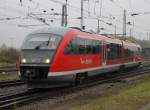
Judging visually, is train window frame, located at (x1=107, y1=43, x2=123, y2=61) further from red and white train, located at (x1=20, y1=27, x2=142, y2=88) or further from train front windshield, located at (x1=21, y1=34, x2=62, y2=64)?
train front windshield, located at (x1=21, y1=34, x2=62, y2=64)

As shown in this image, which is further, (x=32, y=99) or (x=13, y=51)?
(x=13, y=51)

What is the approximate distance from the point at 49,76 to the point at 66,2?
2156 cm

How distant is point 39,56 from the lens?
1658 cm

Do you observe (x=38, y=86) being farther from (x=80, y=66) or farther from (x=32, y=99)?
(x=80, y=66)

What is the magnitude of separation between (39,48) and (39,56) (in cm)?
52

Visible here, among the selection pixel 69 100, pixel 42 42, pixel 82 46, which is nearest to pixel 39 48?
pixel 42 42

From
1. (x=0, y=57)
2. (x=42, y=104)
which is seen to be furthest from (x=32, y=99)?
(x=0, y=57)

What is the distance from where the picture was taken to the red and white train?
16219mm

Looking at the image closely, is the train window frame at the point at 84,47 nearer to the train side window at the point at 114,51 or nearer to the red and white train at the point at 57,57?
the red and white train at the point at 57,57

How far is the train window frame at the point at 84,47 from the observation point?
58.9ft

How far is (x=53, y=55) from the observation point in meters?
16.5

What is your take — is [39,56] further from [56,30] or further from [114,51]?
[114,51]

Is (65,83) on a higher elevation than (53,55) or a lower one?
lower

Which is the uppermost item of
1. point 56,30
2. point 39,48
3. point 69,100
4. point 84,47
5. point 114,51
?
point 56,30
